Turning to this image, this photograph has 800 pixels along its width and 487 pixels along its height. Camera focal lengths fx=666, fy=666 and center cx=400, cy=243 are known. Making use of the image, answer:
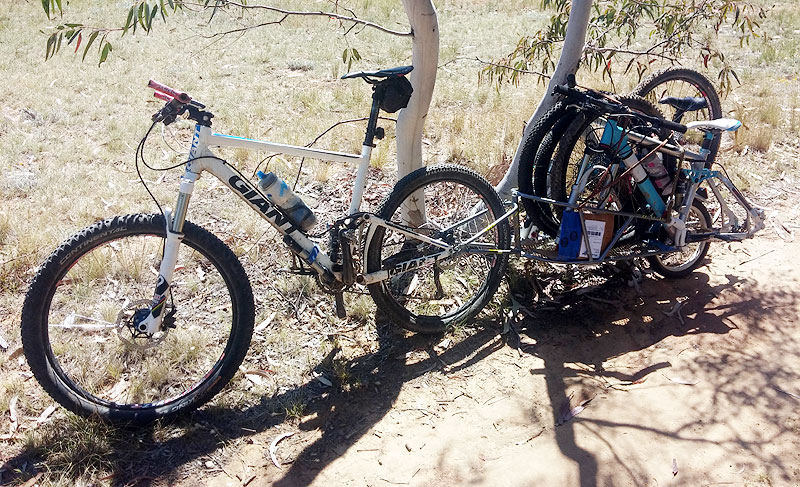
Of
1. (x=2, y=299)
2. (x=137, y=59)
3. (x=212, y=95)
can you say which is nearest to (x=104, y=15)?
(x=137, y=59)

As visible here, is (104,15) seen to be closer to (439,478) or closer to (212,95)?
(212,95)

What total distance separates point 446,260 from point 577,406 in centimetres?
128

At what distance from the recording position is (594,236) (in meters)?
4.50

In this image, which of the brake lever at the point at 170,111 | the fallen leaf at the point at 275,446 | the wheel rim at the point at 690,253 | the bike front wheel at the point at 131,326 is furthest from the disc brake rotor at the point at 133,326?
the wheel rim at the point at 690,253

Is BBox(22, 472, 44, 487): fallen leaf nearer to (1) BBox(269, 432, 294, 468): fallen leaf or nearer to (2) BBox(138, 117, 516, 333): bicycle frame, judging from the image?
(2) BBox(138, 117, 516, 333): bicycle frame

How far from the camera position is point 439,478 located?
3.33 m

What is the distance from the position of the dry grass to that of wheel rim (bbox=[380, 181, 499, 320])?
0.30 m

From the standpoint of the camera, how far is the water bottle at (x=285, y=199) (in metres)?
3.68

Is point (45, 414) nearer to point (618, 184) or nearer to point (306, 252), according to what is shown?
point (306, 252)

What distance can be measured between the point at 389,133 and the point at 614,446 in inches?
191

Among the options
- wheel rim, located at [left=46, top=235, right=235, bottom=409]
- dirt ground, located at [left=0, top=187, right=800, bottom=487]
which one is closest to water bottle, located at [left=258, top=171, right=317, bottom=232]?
wheel rim, located at [left=46, top=235, right=235, bottom=409]

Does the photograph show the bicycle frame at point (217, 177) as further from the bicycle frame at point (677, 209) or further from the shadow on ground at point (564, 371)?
the bicycle frame at point (677, 209)

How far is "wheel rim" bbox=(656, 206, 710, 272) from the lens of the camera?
15.7 ft

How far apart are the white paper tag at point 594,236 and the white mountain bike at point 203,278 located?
1.75ft
